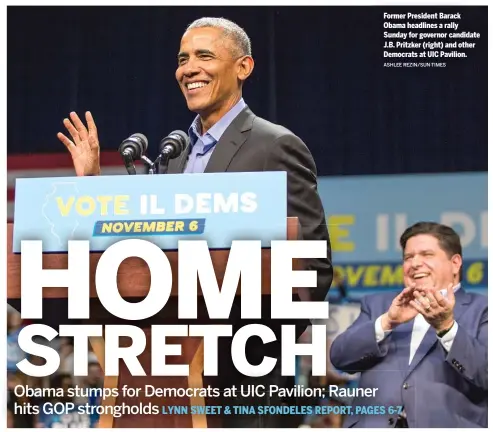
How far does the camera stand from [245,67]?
691cm

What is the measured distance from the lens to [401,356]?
22.3 feet

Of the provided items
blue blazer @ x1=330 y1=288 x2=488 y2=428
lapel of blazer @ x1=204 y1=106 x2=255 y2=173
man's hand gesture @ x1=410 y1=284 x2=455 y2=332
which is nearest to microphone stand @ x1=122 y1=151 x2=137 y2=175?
lapel of blazer @ x1=204 y1=106 x2=255 y2=173

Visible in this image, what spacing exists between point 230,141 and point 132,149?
56 centimetres

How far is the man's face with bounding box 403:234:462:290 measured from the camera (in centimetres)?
677

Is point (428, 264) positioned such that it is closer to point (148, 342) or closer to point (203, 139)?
point (203, 139)

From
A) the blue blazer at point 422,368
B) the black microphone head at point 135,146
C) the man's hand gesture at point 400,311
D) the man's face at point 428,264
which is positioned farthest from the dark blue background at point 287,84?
the blue blazer at point 422,368

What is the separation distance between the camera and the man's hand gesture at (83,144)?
22.7 ft

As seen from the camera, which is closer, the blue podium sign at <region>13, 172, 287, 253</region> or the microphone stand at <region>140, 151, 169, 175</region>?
the blue podium sign at <region>13, 172, 287, 253</region>

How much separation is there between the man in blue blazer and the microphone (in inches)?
60.3

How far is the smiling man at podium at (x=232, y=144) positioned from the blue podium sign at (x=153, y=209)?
0.29 ft

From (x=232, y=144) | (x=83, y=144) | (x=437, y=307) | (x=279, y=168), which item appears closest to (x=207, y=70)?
(x=232, y=144)

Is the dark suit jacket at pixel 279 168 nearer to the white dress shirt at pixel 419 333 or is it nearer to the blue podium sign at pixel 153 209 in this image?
the blue podium sign at pixel 153 209

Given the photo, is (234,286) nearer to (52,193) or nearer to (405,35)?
(52,193)

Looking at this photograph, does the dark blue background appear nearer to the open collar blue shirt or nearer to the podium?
the open collar blue shirt
